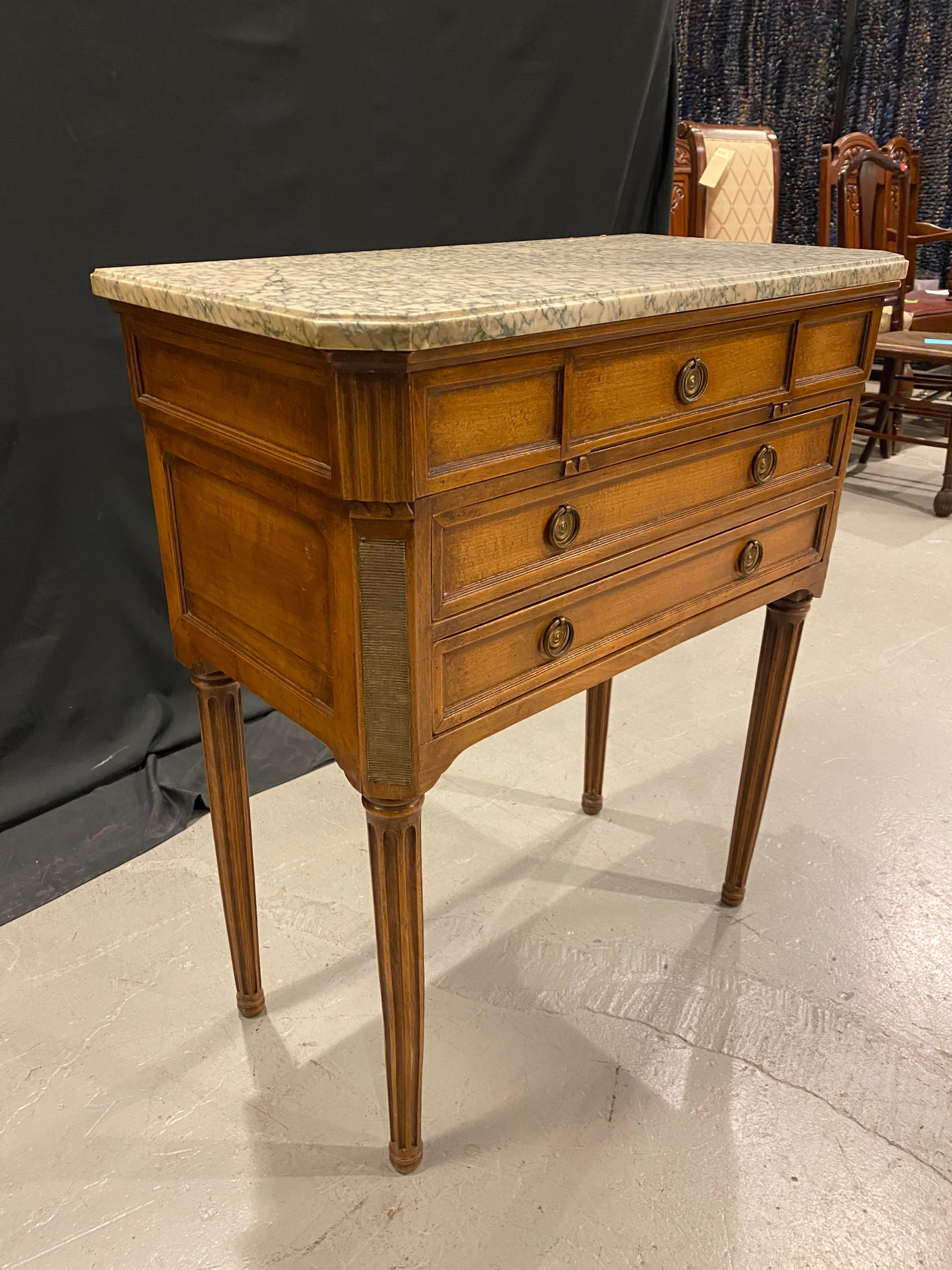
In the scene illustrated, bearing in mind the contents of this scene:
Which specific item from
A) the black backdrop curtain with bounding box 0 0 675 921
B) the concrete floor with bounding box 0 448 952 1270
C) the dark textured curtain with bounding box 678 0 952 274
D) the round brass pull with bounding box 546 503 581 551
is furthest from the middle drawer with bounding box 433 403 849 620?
the dark textured curtain with bounding box 678 0 952 274

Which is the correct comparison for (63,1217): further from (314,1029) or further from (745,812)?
(745,812)

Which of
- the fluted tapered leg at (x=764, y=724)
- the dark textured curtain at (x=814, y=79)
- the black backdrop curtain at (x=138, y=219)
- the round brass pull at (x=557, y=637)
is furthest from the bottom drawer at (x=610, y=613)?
the dark textured curtain at (x=814, y=79)

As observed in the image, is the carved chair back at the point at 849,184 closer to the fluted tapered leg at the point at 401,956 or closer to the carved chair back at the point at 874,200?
the carved chair back at the point at 874,200

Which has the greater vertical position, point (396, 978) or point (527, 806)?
point (396, 978)

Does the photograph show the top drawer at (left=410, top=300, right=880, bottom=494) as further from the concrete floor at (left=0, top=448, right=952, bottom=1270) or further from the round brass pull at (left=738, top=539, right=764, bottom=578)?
the concrete floor at (left=0, top=448, right=952, bottom=1270)

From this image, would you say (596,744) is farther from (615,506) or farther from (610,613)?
(615,506)

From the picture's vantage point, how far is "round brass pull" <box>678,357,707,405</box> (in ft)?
3.84

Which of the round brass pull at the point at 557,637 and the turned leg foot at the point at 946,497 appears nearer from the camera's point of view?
the round brass pull at the point at 557,637

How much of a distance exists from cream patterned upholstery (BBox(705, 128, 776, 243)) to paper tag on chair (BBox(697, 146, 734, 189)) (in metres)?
0.09

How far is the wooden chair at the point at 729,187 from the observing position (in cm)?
419

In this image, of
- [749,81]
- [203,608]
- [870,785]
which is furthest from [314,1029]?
[749,81]

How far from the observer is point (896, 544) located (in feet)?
12.2

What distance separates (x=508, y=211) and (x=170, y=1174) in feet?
7.68

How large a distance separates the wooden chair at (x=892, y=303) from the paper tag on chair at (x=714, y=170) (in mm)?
749
